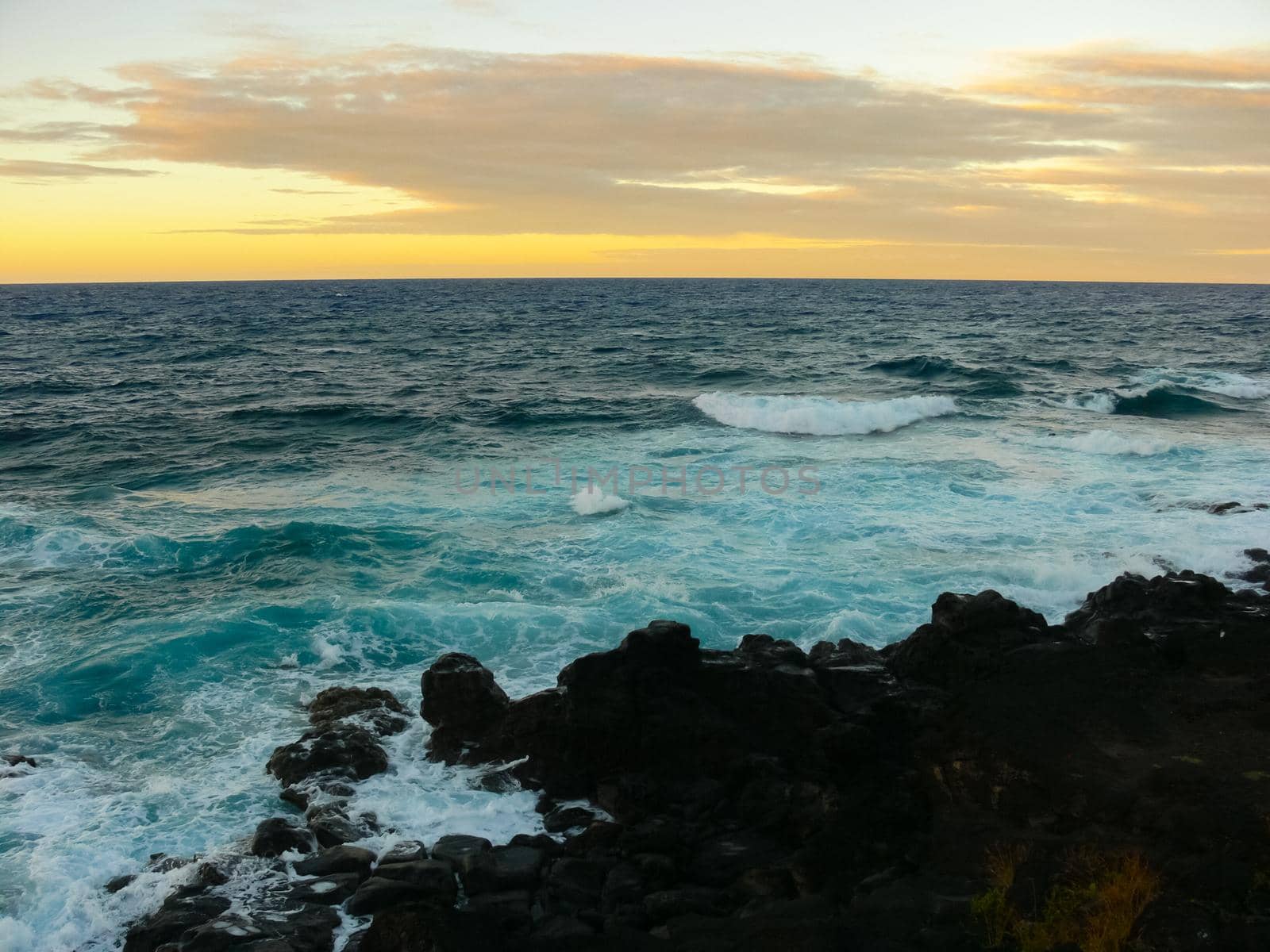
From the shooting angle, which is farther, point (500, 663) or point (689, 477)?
point (689, 477)

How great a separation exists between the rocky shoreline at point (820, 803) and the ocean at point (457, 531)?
78cm

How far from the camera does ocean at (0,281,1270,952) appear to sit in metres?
11.6

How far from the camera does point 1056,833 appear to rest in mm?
9023

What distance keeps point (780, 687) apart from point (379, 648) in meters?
7.24

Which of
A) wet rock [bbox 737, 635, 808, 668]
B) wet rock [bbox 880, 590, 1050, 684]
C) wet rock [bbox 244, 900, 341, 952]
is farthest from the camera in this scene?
wet rock [bbox 737, 635, 808, 668]

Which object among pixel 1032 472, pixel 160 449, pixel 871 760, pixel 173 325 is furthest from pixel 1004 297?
pixel 871 760

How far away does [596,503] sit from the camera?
886 inches

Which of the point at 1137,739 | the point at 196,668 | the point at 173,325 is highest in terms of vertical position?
the point at 173,325

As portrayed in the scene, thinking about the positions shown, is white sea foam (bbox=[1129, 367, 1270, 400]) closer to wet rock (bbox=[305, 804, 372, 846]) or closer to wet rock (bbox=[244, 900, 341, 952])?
wet rock (bbox=[305, 804, 372, 846])

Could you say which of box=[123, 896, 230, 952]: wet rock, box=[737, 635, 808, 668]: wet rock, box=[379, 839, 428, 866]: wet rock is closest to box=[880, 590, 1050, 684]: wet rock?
box=[737, 635, 808, 668]: wet rock

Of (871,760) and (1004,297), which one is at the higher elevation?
(1004,297)

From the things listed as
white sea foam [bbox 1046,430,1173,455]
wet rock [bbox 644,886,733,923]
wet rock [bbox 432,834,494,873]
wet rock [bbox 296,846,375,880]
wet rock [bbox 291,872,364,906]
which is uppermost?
white sea foam [bbox 1046,430,1173,455]

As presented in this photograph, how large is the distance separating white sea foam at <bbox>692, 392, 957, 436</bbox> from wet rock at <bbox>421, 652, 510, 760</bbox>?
22375 mm

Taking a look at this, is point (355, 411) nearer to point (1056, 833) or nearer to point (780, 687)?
point (780, 687)
